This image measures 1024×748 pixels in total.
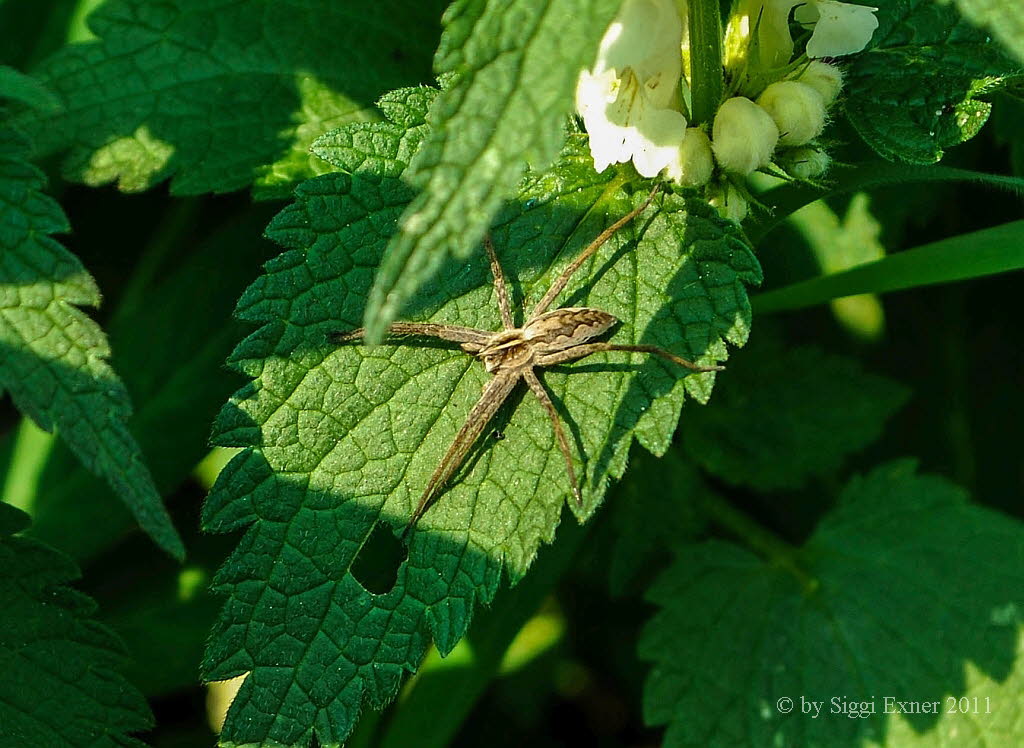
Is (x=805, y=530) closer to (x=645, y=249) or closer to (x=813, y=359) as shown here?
(x=813, y=359)

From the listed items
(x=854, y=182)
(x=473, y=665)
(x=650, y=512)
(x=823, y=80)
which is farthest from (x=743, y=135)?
(x=473, y=665)

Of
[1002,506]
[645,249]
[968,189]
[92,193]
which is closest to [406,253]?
[645,249]

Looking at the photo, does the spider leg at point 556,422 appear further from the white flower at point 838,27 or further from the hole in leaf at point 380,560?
the white flower at point 838,27

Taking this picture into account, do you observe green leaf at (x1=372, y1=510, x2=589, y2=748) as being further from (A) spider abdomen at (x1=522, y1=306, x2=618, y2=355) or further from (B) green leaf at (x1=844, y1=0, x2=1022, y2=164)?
(B) green leaf at (x1=844, y1=0, x2=1022, y2=164)

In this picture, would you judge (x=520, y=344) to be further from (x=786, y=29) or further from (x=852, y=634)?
(x=852, y=634)

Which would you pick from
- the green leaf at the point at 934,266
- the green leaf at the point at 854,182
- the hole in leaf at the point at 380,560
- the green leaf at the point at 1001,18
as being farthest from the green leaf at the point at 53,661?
the green leaf at the point at 1001,18
